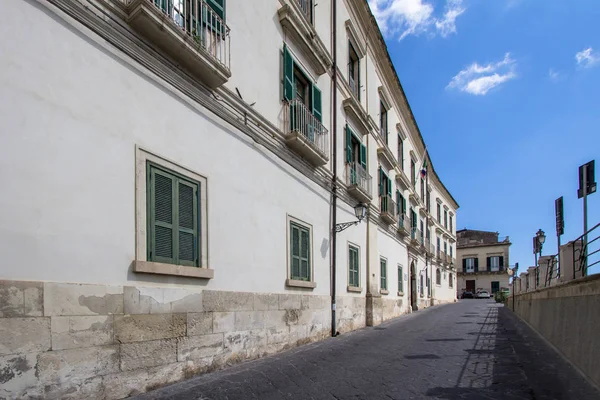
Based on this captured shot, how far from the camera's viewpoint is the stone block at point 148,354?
4695mm

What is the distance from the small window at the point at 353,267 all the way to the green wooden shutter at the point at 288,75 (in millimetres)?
5545

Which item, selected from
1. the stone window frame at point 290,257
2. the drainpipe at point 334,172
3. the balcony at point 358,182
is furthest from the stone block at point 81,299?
the balcony at point 358,182

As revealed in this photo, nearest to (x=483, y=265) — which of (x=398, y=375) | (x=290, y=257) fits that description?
(x=290, y=257)

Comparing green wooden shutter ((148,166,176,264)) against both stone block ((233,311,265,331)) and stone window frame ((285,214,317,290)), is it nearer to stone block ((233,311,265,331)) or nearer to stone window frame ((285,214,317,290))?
stone block ((233,311,265,331))

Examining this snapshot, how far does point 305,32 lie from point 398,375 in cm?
774

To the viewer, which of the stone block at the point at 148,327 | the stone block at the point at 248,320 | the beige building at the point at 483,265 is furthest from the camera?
the beige building at the point at 483,265

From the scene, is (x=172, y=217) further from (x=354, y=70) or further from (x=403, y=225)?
(x=403, y=225)

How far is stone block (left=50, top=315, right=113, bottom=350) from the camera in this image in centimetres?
400

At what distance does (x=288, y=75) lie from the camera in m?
9.23

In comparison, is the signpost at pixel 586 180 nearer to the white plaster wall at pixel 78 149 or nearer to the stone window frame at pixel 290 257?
the stone window frame at pixel 290 257

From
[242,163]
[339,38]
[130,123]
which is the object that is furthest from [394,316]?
[130,123]

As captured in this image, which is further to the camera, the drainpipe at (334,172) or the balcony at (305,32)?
the drainpipe at (334,172)

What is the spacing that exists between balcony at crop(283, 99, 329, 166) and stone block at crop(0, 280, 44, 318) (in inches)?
235

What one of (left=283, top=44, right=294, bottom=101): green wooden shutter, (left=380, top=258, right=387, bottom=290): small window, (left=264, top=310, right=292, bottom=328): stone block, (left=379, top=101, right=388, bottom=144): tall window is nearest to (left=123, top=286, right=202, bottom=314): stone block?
(left=264, top=310, right=292, bottom=328): stone block
